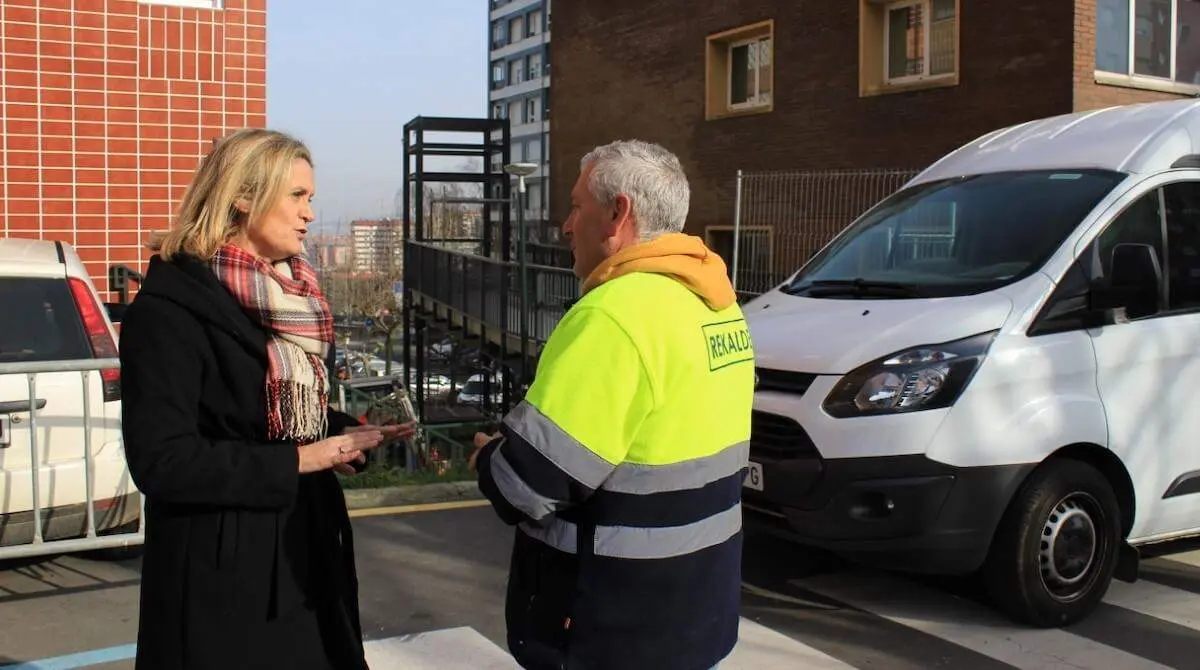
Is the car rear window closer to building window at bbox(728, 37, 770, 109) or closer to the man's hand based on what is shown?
Result: the man's hand

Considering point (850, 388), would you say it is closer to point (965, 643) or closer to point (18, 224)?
point (965, 643)

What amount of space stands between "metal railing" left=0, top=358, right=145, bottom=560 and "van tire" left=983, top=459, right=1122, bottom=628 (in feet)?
12.4

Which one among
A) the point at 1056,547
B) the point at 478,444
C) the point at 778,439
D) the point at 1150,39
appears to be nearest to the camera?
the point at 478,444

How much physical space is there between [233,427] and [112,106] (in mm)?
8559

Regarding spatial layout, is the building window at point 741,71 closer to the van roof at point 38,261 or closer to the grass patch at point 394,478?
the grass patch at point 394,478

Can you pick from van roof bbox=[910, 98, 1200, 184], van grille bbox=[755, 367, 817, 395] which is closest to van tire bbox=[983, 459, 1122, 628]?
van grille bbox=[755, 367, 817, 395]

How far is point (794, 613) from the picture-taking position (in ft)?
17.2

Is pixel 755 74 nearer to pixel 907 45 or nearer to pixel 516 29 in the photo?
pixel 907 45

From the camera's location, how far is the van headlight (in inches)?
187

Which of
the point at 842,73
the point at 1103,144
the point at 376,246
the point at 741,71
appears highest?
the point at 741,71

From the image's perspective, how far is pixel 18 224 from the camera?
980 centimetres

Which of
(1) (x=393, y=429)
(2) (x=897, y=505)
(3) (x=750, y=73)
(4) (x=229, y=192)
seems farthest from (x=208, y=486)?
(3) (x=750, y=73)

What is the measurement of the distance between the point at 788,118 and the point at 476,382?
66.9 feet

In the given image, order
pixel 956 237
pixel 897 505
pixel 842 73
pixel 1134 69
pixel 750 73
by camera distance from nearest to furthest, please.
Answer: pixel 897 505 < pixel 956 237 < pixel 1134 69 < pixel 842 73 < pixel 750 73
